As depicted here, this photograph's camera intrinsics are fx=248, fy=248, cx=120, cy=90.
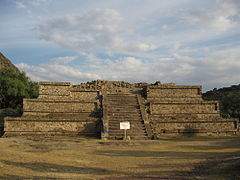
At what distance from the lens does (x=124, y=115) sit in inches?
754

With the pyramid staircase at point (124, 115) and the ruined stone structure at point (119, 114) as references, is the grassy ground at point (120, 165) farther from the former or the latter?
the ruined stone structure at point (119, 114)

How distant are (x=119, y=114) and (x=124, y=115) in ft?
1.30

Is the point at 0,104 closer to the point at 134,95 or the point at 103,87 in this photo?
the point at 103,87

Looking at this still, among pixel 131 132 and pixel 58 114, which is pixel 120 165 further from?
pixel 58 114

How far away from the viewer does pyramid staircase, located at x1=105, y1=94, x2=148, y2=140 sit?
16891 mm

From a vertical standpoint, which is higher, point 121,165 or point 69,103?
point 69,103

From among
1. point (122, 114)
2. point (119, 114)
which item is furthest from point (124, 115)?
point (119, 114)

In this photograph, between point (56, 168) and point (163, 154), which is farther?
point (163, 154)

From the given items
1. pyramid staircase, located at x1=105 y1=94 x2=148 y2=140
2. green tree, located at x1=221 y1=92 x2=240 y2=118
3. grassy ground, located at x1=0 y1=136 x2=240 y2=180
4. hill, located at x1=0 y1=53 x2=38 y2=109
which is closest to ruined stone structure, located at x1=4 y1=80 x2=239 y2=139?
pyramid staircase, located at x1=105 y1=94 x2=148 y2=140

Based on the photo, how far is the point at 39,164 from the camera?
8.67 m

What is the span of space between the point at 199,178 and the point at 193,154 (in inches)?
182

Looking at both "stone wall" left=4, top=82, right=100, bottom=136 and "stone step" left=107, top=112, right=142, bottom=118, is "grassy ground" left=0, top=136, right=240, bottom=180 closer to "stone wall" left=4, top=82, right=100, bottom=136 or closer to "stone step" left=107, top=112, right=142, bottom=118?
"stone wall" left=4, top=82, right=100, bottom=136

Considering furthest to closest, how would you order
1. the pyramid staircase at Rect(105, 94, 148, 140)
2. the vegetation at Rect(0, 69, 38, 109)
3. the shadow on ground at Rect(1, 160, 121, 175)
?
the vegetation at Rect(0, 69, 38, 109) → the pyramid staircase at Rect(105, 94, 148, 140) → the shadow on ground at Rect(1, 160, 121, 175)

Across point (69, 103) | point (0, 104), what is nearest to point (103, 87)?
point (69, 103)
